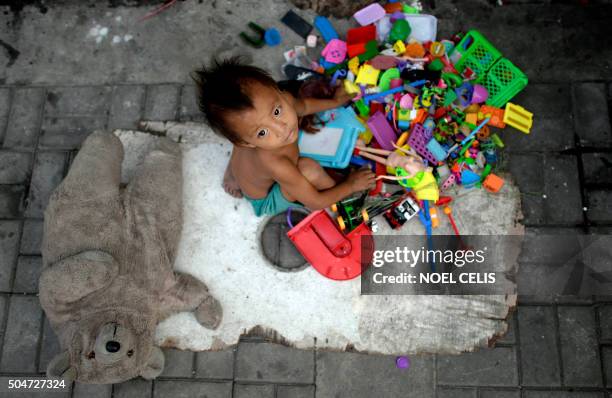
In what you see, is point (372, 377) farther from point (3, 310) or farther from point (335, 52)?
point (3, 310)

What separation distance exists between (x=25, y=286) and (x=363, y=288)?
1906 mm

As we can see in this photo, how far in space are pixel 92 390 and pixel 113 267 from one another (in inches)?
34.9

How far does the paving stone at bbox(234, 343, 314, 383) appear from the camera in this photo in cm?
263

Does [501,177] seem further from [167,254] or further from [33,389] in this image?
[33,389]

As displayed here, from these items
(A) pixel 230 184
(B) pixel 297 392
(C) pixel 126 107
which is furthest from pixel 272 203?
(C) pixel 126 107

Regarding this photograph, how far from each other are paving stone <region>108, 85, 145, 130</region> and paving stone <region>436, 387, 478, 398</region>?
2.31 metres

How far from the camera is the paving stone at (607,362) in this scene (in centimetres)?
254

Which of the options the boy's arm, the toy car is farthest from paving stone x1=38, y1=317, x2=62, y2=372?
the toy car

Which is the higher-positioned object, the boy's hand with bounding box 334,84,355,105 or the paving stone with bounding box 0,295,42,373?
the boy's hand with bounding box 334,84,355,105

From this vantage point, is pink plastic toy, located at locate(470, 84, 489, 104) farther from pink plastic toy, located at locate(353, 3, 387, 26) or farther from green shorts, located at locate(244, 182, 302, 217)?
green shorts, located at locate(244, 182, 302, 217)

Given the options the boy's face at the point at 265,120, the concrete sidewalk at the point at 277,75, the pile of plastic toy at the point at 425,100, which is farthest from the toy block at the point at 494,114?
the boy's face at the point at 265,120

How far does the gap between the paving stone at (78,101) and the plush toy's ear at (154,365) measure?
1463 millimetres

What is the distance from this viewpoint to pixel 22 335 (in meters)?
2.73

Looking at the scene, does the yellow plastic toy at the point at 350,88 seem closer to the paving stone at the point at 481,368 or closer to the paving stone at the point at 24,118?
the paving stone at the point at 481,368
